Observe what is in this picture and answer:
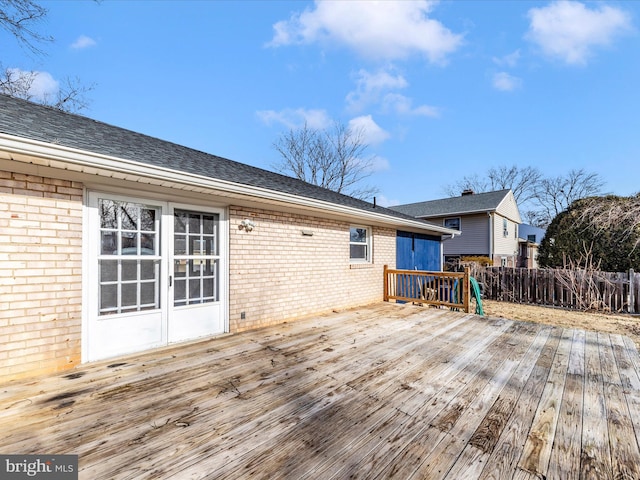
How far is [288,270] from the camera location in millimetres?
5484

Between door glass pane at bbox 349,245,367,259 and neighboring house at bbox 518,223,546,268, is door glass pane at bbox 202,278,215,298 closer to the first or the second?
door glass pane at bbox 349,245,367,259

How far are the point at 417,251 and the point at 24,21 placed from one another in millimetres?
11749

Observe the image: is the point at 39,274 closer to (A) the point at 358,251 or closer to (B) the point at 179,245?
(B) the point at 179,245

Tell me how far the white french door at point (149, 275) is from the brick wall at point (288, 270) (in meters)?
0.31

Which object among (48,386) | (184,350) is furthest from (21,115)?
(184,350)

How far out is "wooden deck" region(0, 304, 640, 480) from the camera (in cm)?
169

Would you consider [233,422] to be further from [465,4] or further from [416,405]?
[465,4]

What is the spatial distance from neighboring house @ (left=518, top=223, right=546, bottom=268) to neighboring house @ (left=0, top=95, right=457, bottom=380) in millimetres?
20627

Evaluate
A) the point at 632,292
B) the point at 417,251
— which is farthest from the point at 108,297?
the point at 632,292

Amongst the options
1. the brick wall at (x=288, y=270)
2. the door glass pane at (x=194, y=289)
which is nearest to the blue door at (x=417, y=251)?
the brick wall at (x=288, y=270)

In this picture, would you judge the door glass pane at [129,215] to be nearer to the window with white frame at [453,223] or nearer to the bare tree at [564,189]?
the window with white frame at [453,223]

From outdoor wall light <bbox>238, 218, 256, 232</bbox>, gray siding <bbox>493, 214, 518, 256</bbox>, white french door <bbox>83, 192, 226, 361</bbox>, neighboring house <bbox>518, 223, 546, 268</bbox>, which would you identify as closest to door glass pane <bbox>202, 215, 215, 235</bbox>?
white french door <bbox>83, 192, 226, 361</bbox>

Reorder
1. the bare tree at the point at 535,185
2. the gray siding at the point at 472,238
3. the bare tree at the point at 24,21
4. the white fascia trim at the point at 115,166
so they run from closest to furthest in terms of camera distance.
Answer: the white fascia trim at the point at 115,166 → the bare tree at the point at 24,21 → the gray siding at the point at 472,238 → the bare tree at the point at 535,185

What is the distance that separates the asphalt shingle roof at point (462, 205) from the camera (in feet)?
52.7
